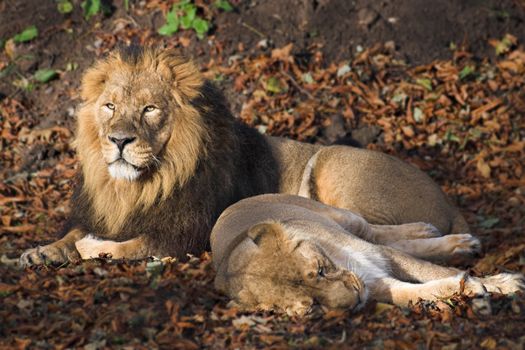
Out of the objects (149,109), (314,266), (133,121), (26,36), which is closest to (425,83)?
(149,109)

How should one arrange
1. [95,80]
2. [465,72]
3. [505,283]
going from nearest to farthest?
[505,283] → [95,80] → [465,72]

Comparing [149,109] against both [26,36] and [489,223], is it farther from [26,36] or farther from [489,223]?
[26,36]

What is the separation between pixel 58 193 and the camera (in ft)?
25.6

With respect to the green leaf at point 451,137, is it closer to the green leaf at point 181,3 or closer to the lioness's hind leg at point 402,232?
the lioness's hind leg at point 402,232

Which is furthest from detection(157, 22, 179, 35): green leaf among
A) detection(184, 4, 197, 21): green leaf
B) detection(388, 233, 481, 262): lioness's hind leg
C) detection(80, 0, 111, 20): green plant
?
detection(388, 233, 481, 262): lioness's hind leg

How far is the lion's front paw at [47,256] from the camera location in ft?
18.9

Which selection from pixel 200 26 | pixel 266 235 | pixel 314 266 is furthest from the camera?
pixel 200 26

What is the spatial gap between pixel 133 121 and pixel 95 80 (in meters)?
0.52

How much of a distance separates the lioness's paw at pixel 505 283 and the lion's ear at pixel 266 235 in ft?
3.90

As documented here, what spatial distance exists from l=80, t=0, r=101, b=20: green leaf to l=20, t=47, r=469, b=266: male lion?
3589 mm

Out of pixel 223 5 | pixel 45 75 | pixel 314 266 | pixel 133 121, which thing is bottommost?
pixel 314 266

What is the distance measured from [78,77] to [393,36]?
3.24 m

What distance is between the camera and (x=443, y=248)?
5.82 m

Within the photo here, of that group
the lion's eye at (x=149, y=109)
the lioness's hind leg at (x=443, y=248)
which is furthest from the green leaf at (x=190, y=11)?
the lioness's hind leg at (x=443, y=248)
